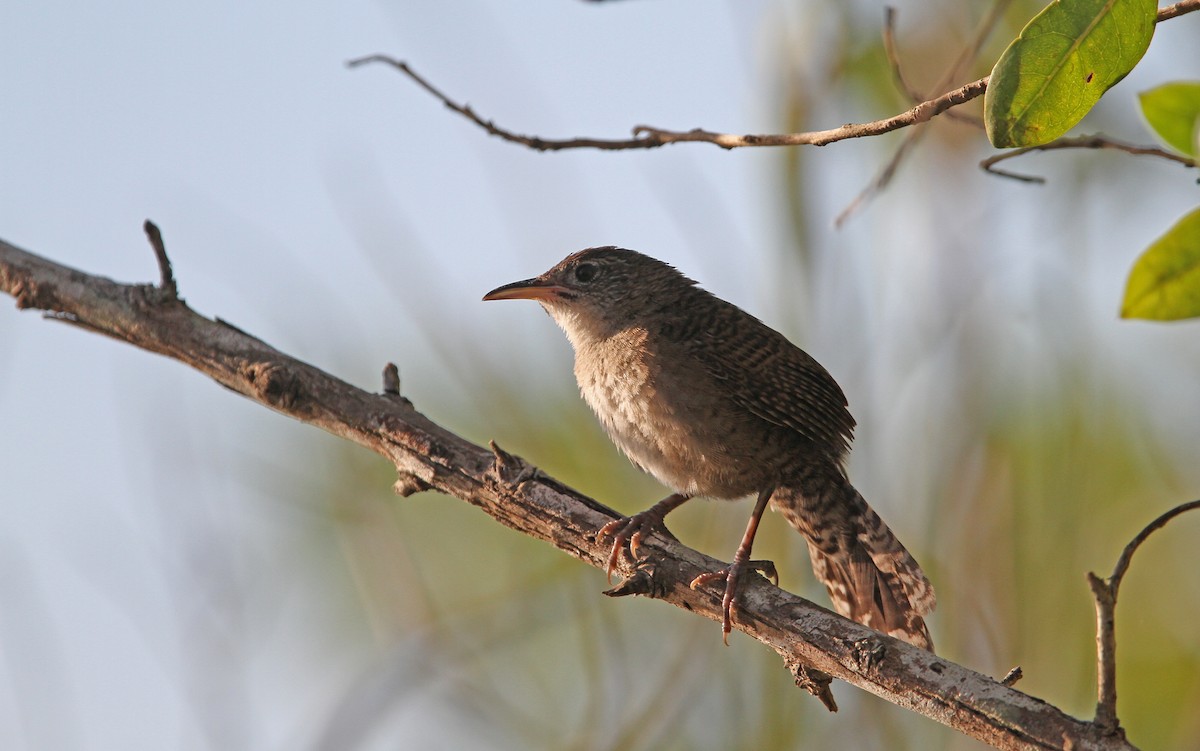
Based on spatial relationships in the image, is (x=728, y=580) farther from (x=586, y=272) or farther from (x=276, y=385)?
(x=586, y=272)

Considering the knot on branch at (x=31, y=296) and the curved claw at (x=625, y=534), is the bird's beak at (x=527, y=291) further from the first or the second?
the knot on branch at (x=31, y=296)

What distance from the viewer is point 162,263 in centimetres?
333

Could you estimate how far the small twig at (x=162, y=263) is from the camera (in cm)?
325

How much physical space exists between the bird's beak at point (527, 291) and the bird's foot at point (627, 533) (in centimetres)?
149

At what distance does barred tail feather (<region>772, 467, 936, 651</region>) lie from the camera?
13.0 feet

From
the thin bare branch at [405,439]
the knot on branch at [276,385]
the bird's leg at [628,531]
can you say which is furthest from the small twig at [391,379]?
the bird's leg at [628,531]

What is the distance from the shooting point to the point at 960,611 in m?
5.47

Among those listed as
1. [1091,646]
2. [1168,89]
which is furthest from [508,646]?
[1168,89]

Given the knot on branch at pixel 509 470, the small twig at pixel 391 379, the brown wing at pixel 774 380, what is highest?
the brown wing at pixel 774 380

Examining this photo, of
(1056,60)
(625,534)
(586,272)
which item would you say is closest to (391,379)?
(625,534)

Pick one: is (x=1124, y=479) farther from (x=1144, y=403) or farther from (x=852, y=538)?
(x=852, y=538)

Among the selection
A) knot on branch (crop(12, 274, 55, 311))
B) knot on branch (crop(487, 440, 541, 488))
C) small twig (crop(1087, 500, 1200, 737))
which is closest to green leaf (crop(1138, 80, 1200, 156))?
small twig (crop(1087, 500, 1200, 737))

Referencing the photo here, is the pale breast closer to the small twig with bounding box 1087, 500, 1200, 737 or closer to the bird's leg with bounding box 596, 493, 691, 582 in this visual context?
the bird's leg with bounding box 596, 493, 691, 582

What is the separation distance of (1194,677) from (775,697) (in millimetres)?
1929
